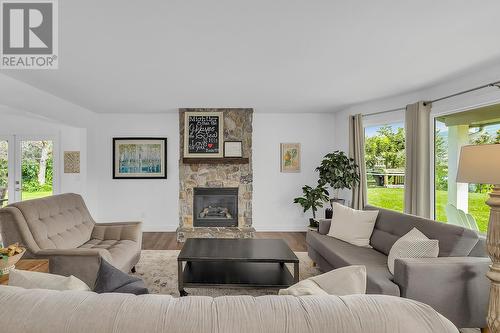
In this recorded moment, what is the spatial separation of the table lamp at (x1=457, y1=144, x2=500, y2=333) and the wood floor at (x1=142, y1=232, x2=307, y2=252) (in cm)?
278

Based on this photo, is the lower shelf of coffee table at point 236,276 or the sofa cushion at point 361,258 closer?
the sofa cushion at point 361,258

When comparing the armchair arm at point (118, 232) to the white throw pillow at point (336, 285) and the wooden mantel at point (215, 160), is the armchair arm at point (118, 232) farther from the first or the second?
the white throw pillow at point (336, 285)

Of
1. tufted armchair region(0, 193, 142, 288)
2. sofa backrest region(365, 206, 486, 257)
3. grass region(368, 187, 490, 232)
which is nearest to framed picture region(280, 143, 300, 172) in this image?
grass region(368, 187, 490, 232)

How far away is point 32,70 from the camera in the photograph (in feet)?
10.2

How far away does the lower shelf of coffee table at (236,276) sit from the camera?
2607mm

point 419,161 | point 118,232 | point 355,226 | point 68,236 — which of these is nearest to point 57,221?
point 68,236

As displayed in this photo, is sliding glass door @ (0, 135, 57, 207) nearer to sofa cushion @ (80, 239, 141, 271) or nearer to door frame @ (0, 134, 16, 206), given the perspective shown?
door frame @ (0, 134, 16, 206)

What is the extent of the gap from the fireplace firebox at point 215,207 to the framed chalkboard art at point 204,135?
0.71 m

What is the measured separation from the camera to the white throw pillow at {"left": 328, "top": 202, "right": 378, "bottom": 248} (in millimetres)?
3283

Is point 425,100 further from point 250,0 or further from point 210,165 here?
point 210,165

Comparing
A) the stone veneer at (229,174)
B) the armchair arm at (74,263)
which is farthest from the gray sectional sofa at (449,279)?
the stone veneer at (229,174)

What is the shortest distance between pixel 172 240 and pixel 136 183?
1.53 metres

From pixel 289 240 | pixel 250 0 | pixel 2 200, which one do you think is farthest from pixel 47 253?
pixel 2 200

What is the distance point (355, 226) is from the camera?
3.35m
